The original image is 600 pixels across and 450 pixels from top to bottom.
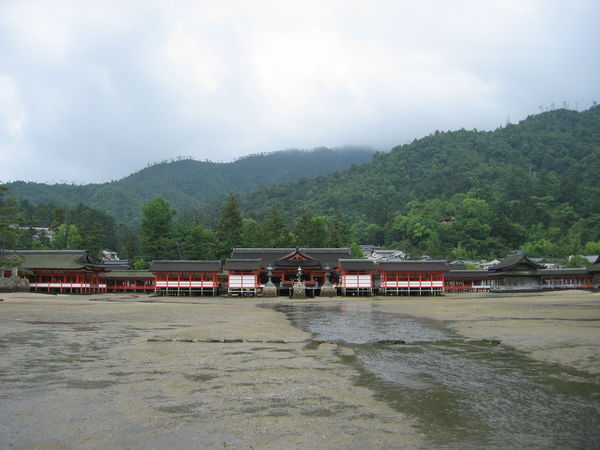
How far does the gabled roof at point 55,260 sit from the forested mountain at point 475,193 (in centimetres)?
7176

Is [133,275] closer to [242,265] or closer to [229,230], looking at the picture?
[229,230]

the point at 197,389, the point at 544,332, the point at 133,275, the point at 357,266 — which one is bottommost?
the point at 197,389

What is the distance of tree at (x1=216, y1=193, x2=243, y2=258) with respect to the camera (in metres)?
74.3

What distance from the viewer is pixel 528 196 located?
419 feet

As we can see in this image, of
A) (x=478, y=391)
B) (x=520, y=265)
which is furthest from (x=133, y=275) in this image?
(x=478, y=391)

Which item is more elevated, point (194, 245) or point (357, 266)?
point (194, 245)

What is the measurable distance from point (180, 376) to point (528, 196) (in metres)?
133

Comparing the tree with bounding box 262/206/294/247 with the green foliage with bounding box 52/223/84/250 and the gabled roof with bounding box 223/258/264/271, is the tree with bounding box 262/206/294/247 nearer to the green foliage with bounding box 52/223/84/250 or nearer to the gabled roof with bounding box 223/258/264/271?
the gabled roof with bounding box 223/258/264/271

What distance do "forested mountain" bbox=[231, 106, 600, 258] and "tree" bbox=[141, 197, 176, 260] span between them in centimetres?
5800

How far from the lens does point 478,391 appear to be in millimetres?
10266

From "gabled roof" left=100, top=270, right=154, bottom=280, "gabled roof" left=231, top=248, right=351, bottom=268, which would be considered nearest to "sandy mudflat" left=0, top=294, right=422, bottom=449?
"gabled roof" left=231, top=248, right=351, bottom=268

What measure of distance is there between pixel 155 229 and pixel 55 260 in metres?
19.2

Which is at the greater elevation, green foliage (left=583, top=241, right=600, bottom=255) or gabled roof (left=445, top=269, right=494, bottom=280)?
green foliage (left=583, top=241, right=600, bottom=255)

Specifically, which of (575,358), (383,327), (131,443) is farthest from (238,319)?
(131,443)
